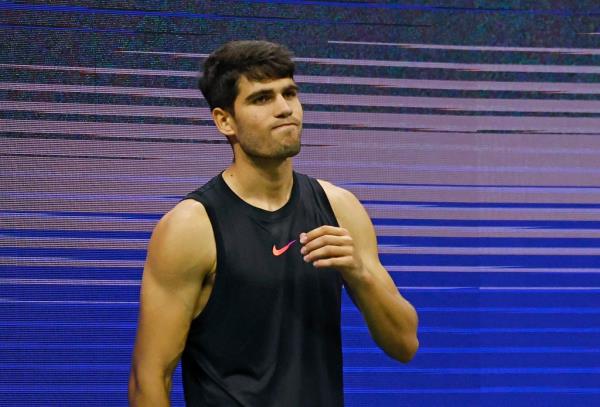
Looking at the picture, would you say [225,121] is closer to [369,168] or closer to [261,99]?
[261,99]

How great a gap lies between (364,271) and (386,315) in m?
0.13

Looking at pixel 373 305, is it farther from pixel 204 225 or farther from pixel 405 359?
pixel 204 225

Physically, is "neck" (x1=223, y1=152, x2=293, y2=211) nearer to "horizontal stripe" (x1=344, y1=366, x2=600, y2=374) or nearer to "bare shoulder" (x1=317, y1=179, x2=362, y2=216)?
"bare shoulder" (x1=317, y1=179, x2=362, y2=216)

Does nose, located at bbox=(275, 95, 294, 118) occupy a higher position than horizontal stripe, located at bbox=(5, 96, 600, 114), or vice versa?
horizontal stripe, located at bbox=(5, 96, 600, 114)

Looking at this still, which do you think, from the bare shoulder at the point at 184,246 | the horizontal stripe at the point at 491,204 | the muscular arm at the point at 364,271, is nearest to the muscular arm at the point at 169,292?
the bare shoulder at the point at 184,246

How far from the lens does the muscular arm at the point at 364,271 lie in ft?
5.76

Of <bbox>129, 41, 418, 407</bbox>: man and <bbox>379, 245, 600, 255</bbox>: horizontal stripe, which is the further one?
<bbox>379, 245, 600, 255</bbox>: horizontal stripe

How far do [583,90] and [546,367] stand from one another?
0.92 metres

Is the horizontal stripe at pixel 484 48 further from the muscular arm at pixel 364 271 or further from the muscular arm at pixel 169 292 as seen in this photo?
the muscular arm at pixel 169 292

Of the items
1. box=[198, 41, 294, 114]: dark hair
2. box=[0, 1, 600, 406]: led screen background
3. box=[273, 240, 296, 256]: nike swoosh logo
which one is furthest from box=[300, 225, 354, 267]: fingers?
box=[0, 1, 600, 406]: led screen background

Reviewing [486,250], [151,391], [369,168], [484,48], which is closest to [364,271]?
[151,391]

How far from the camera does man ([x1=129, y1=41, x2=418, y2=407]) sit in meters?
1.88

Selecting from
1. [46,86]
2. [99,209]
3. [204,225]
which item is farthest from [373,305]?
[46,86]

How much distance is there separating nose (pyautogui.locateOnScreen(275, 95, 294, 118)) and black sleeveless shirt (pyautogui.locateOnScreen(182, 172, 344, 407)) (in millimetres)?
191
